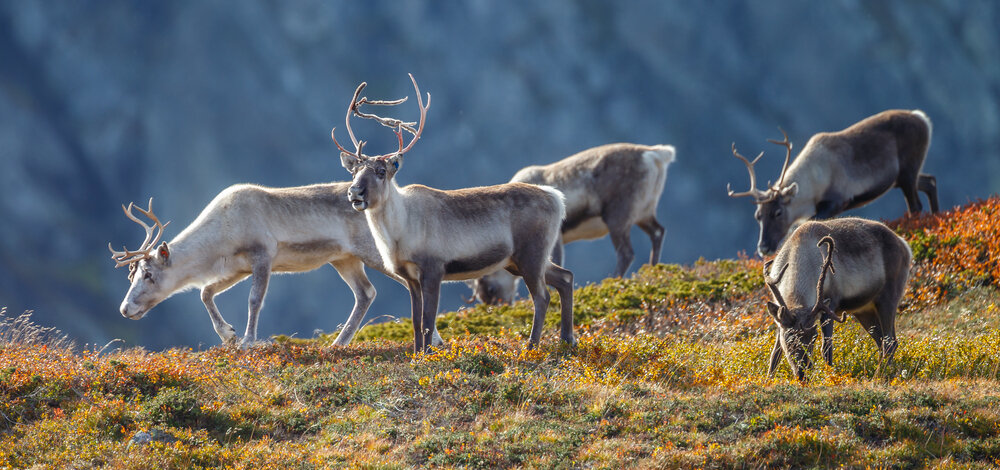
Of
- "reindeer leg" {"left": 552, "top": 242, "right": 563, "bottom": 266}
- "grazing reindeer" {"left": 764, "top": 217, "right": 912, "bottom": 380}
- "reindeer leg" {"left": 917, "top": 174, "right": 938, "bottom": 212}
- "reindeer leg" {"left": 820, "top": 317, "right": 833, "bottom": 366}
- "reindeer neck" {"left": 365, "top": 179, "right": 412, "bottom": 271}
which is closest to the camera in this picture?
"grazing reindeer" {"left": 764, "top": 217, "right": 912, "bottom": 380}

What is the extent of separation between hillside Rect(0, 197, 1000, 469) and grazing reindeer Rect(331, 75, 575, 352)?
2.40 ft

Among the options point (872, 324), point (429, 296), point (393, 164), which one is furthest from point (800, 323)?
point (393, 164)

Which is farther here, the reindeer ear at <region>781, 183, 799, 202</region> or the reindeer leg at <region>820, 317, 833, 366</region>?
the reindeer ear at <region>781, 183, 799, 202</region>

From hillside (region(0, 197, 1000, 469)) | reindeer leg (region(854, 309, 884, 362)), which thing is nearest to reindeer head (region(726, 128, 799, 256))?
hillside (region(0, 197, 1000, 469))

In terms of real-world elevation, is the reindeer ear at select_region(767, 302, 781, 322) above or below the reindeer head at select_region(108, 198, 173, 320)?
below

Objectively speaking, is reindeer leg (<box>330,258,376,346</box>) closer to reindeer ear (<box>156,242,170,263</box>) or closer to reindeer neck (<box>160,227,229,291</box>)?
reindeer neck (<box>160,227,229,291</box>)

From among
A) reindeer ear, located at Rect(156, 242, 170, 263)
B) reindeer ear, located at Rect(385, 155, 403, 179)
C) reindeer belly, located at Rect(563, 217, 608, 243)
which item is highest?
reindeer belly, located at Rect(563, 217, 608, 243)

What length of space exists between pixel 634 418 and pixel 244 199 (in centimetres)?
682

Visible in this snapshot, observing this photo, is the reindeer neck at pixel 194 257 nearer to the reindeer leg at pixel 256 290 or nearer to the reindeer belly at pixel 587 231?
the reindeer leg at pixel 256 290

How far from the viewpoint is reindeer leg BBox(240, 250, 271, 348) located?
1153cm

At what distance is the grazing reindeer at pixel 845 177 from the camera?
53.8 ft

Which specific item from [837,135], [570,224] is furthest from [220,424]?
[837,135]

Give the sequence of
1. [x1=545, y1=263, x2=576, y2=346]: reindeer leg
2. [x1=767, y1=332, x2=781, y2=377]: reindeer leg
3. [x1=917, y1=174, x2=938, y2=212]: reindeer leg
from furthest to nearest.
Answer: [x1=917, y1=174, x2=938, y2=212]: reindeer leg → [x1=545, y1=263, x2=576, y2=346]: reindeer leg → [x1=767, y1=332, x2=781, y2=377]: reindeer leg

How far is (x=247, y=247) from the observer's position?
12.0m
